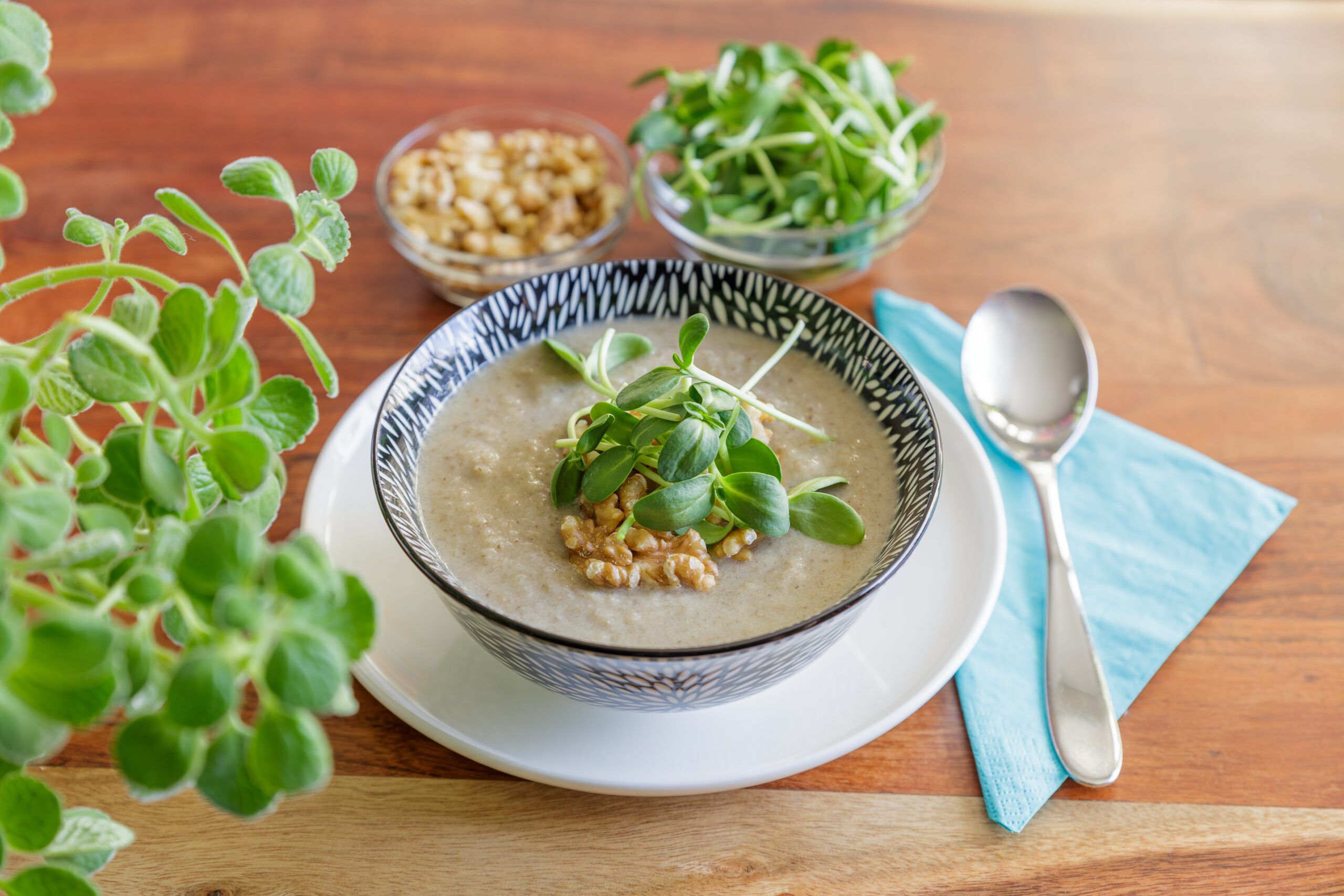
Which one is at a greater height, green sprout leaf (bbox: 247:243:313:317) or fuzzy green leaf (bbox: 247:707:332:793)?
green sprout leaf (bbox: 247:243:313:317)

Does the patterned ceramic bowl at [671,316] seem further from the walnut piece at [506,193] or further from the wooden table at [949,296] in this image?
the walnut piece at [506,193]


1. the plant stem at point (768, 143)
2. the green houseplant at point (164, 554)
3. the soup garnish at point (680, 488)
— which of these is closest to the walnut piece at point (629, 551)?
the soup garnish at point (680, 488)

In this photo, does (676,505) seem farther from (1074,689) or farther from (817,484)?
(1074,689)

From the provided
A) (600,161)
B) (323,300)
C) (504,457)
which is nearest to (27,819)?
(504,457)

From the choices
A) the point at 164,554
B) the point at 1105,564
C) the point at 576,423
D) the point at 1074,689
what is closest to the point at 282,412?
the point at 164,554

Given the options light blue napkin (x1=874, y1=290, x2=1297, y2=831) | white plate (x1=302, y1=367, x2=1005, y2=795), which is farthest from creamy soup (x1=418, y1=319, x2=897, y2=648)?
light blue napkin (x1=874, y1=290, x2=1297, y2=831)

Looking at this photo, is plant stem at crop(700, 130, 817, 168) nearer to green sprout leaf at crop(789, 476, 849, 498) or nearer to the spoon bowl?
the spoon bowl

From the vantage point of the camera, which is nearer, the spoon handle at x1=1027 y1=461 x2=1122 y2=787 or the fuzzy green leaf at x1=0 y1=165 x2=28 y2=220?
the fuzzy green leaf at x1=0 y1=165 x2=28 y2=220
